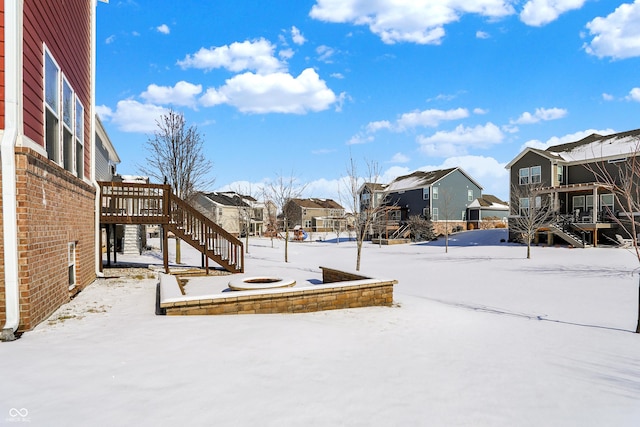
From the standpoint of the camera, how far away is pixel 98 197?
11641mm

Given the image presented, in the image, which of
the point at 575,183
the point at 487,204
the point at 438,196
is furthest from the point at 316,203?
the point at 575,183

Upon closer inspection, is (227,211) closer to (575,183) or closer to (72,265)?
(575,183)

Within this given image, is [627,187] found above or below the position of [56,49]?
below

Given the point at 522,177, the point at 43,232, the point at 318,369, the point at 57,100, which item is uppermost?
the point at 522,177

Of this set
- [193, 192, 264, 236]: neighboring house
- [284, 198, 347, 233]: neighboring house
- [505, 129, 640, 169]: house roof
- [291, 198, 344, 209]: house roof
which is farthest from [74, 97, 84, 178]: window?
[291, 198, 344, 209]: house roof

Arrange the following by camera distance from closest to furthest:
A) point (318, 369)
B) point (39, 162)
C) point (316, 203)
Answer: point (318, 369) < point (39, 162) < point (316, 203)

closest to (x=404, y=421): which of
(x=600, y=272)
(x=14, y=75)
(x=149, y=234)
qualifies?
(x=14, y=75)

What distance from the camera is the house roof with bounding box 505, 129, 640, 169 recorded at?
2820cm

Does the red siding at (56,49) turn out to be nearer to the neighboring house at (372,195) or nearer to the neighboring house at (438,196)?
the neighboring house at (372,195)

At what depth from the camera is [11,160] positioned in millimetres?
5195

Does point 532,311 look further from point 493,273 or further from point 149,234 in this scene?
point 149,234

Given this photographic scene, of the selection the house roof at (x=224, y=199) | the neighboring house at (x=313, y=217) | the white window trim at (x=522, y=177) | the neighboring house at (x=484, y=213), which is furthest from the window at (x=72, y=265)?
the neighboring house at (x=313, y=217)

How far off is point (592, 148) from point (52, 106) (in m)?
32.8

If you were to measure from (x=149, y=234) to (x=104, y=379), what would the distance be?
46.1 meters
